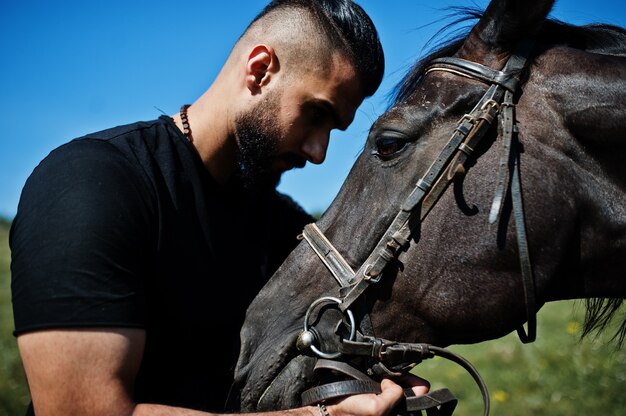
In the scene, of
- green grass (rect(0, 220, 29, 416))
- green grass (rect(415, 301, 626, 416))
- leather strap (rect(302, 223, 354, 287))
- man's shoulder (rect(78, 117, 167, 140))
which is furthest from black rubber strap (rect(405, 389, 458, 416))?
Answer: green grass (rect(0, 220, 29, 416))

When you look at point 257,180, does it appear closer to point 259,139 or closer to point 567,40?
point 259,139

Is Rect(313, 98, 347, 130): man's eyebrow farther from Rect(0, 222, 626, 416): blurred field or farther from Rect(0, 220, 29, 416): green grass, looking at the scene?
Rect(0, 220, 29, 416): green grass

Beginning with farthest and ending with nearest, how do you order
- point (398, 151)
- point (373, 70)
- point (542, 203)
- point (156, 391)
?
point (373, 70) < point (156, 391) < point (398, 151) < point (542, 203)

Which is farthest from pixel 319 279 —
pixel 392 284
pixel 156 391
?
pixel 156 391

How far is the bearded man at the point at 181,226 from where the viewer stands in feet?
6.87

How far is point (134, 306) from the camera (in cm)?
221

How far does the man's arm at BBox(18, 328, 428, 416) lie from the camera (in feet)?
6.72

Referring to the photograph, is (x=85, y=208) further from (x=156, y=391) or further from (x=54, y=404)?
(x=156, y=391)

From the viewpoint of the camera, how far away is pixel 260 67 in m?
2.96

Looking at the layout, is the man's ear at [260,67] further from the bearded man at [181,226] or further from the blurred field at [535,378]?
the blurred field at [535,378]

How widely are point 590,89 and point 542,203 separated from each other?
0.48 meters

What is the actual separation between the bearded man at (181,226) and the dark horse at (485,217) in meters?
0.29

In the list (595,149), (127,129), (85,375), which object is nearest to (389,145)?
(595,149)

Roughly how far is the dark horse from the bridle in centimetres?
3
